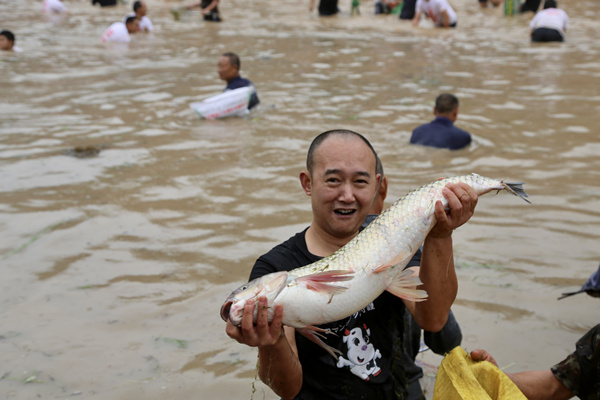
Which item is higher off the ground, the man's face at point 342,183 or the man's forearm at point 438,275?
the man's face at point 342,183

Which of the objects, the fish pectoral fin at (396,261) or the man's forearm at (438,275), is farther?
the man's forearm at (438,275)

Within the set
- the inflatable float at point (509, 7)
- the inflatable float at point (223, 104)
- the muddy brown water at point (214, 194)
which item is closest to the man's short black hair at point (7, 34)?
the muddy brown water at point (214, 194)

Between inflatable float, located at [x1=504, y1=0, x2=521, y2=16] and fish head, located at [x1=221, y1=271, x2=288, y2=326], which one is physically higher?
inflatable float, located at [x1=504, y1=0, x2=521, y2=16]

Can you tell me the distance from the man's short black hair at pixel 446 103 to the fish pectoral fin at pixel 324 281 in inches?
233

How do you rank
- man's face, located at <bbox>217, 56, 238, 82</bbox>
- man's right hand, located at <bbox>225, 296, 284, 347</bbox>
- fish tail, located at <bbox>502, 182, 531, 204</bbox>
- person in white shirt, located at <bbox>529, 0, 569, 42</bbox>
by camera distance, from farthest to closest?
person in white shirt, located at <bbox>529, 0, 569, 42</bbox> → man's face, located at <bbox>217, 56, 238, 82</bbox> → fish tail, located at <bbox>502, 182, 531, 204</bbox> → man's right hand, located at <bbox>225, 296, 284, 347</bbox>

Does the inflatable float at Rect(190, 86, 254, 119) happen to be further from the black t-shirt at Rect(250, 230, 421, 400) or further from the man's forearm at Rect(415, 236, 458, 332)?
the man's forearm at Rect(415, 236, 458, 332)

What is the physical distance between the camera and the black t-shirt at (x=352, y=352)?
2.62 meters

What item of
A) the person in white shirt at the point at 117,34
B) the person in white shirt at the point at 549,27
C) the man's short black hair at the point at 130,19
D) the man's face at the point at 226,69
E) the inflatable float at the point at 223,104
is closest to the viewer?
the inflatable float at the point at 223,104

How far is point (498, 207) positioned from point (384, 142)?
2.26 metres

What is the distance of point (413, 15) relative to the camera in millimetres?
19219

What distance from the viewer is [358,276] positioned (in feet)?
7.32

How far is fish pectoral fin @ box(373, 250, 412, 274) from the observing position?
7.42 feet

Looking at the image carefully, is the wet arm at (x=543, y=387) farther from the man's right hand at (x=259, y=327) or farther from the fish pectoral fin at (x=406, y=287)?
the man's right hand at (x=259, y=327)

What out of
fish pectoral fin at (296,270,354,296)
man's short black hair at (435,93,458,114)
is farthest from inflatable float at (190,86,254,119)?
fish pectoral fin at (296,270,354,296)
